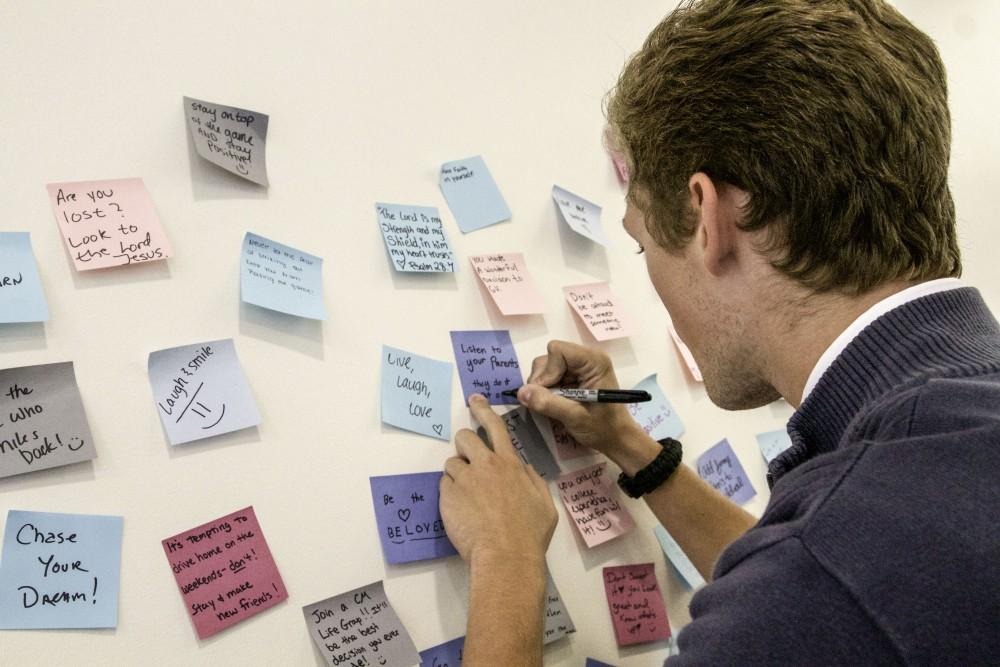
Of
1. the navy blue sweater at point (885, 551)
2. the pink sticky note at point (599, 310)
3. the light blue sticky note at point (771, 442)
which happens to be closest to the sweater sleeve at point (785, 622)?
the navy blue sweater at point (885, 551)

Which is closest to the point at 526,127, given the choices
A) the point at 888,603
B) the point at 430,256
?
the point at 430,256

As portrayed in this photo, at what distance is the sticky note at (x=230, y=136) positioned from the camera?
81cm

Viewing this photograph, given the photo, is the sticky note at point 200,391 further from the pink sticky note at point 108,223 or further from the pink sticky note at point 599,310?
the pink sticky note at point 599,310

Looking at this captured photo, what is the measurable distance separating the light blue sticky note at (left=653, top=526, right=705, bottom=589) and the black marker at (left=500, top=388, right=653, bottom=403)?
9.2 inches

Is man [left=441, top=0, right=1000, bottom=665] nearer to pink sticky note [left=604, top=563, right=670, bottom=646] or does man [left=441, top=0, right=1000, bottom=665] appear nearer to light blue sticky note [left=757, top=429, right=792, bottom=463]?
pink sticky note [left=604, top=563, right=670, bottom=646]

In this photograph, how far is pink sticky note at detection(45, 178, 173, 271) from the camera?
725 millimetres

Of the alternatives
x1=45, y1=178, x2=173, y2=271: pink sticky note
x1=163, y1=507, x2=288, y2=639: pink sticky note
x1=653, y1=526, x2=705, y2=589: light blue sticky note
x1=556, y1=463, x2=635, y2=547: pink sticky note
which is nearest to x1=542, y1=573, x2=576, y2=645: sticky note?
x1=556, y1=463, x2=635, y2=547: pink sticky note

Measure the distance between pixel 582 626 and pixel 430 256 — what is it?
18.7 inches

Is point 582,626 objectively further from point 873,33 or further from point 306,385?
point 873,33

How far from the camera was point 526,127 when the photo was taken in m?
1.10

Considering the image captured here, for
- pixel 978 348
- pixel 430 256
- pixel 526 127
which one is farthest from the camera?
pixel 526 127

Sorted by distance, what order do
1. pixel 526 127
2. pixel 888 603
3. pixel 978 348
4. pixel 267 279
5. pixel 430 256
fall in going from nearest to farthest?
pixel 888 603, pixel 978 348, pixel 267 279, pixel 430 256, pixel 526 127

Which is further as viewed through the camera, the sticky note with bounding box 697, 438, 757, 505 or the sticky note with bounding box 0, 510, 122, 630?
the sticky note with bounding box 697, 438, 757, 505

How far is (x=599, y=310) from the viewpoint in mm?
1105
